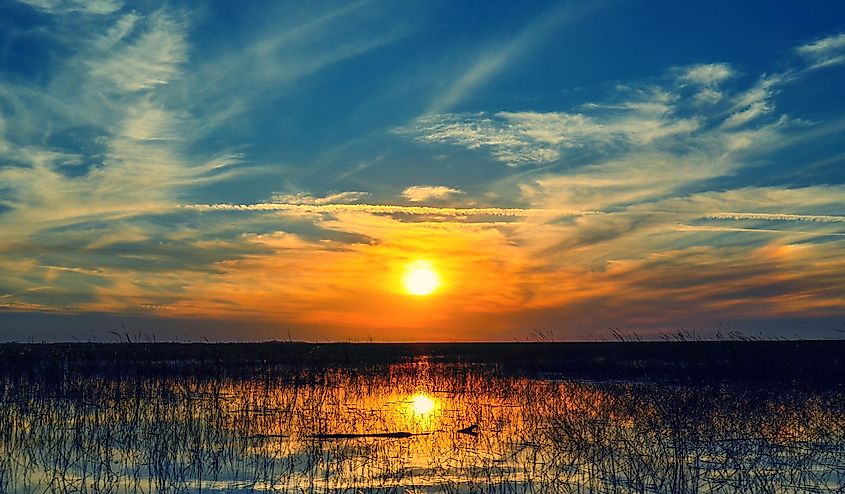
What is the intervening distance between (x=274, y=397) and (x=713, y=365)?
20669 mm

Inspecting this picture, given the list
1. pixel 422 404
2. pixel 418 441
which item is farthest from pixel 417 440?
pixel 422 404

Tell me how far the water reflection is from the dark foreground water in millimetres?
45

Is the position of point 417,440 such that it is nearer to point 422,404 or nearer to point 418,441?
point 418,441

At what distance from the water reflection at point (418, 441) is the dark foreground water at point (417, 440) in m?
0.05

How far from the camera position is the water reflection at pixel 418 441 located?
1131 cm

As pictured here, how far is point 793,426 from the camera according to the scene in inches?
620

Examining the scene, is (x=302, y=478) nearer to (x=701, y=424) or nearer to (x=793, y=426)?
(x=701, y=424)

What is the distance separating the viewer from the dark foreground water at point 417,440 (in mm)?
11305

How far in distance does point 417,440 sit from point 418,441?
0.34ft

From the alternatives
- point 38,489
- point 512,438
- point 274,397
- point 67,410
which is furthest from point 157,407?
point 512,438

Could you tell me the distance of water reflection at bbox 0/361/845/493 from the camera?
1131cm

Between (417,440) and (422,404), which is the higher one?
(422,404)

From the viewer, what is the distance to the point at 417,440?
14766 millimetres

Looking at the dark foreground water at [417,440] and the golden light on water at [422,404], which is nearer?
the dark foreground water at [417,440]
